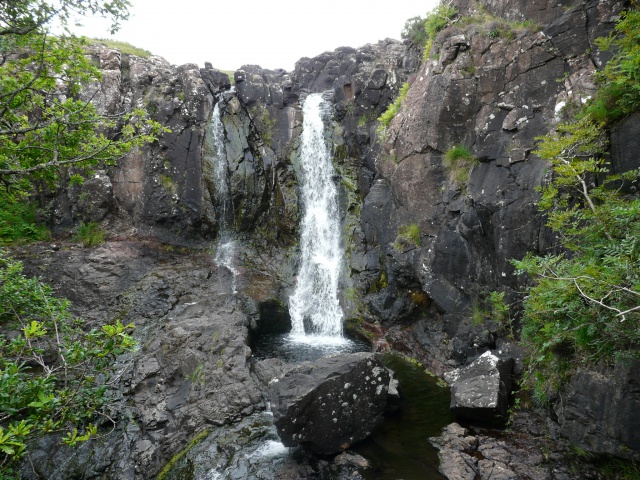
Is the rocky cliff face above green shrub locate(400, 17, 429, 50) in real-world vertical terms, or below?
below

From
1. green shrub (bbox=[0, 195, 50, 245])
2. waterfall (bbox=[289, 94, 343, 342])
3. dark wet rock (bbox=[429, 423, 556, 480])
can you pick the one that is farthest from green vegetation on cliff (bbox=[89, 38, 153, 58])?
dark wet rock (bbox=[429, 423, 556, 480])

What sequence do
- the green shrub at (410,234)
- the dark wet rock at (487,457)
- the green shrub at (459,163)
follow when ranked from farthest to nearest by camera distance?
the green shrub at (410,234), the green shrub at (459,163), the dark wet rock at (487,457)

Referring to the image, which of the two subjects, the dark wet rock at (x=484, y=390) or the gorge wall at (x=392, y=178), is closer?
the dark wet rock at (x=484, y=390)

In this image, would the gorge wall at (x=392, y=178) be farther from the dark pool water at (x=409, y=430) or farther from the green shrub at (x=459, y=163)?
the dark pool water at (x=409, y=430)

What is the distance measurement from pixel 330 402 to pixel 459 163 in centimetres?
886

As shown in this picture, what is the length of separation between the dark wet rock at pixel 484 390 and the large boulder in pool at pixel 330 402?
5.60 ft

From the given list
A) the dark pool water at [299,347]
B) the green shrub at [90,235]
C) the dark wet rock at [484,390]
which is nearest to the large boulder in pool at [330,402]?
the dark wet rock at [484,390]

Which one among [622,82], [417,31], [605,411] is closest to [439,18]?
[417,31]

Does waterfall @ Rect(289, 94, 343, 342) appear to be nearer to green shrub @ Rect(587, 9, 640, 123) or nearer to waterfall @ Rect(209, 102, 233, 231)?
waterfall @ Rect(209, 102, 233, 231)

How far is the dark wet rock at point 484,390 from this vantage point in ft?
26.2

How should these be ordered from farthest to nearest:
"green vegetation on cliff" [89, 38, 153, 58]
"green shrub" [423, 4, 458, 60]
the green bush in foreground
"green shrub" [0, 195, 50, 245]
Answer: "green vegetation on cliff" [89, 38, 153, 58] → "green shrub" [0, 195, 50, 245] → "green shrub" [423, 4, 458, 60] → the green bush in foreground

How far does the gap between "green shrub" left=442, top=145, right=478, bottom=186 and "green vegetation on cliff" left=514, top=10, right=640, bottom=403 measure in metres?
3.08

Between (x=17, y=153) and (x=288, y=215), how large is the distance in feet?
41.7

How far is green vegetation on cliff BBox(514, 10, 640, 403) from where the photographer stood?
5.17 meters
